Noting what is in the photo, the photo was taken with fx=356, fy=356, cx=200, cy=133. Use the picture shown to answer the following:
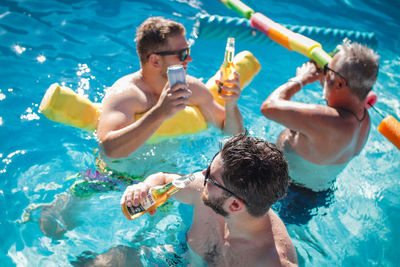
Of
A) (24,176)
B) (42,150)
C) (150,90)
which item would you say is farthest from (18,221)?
(150,90)

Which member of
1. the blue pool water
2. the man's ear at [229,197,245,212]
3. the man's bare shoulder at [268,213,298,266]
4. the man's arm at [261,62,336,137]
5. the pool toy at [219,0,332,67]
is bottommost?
the blue pool water

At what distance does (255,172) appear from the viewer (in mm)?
1862

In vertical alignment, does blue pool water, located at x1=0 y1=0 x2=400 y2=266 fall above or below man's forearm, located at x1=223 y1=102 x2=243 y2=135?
below

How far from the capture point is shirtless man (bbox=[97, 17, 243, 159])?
264 cm

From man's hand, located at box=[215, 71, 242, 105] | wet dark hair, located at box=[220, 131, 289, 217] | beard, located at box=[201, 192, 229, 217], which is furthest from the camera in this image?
man's hand, located at box=[215, 71, 242, 105]

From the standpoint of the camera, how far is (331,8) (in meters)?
7.37

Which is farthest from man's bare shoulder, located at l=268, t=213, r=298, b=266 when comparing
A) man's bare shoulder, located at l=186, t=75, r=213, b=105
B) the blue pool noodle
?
the blue pool noodle

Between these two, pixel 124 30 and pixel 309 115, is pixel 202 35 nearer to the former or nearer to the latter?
pixel 124 30

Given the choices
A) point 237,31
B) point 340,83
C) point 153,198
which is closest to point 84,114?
point 153,198

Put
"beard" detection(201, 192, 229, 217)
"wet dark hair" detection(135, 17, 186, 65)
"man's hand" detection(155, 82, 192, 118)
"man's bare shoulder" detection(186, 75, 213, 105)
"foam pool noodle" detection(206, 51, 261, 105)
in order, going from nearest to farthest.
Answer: "beard" detection(201, 192, 229, 217) → "man's hand" detection(155, 82, 192, 118) → "wet dark hair" detection(135, 17, 186, 65) → "man's bare shoulder" detection(186, 75, 213, 105) → "foam pool noodle" detection(206, 51, 261, 105)

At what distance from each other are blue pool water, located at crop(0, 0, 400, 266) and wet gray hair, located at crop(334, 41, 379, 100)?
1.21 meters

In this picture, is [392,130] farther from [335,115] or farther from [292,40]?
[292,40]

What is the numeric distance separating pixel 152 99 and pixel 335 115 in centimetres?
149

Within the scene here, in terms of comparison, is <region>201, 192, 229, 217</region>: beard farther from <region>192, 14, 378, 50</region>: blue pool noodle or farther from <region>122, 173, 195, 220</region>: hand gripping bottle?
<region>192, 14, 378, 50</region>: blue pool noodle
